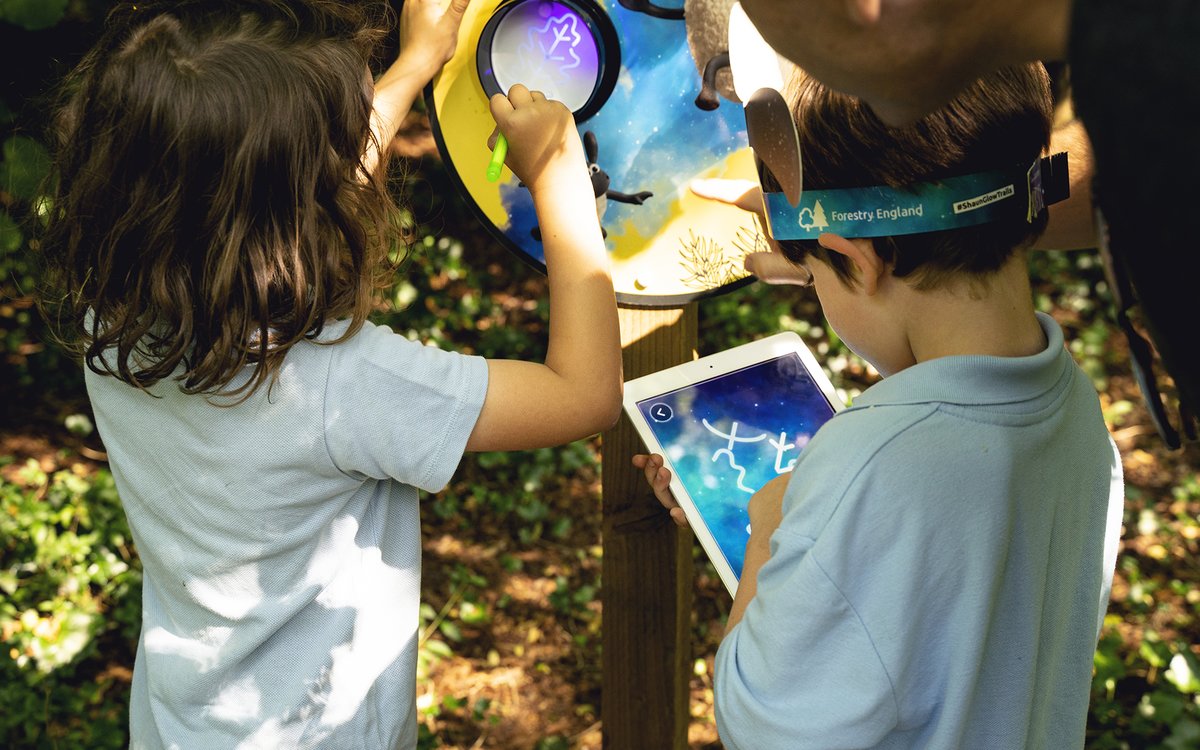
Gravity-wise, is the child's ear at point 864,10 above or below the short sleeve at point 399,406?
above

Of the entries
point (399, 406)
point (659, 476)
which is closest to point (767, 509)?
point (659, 476)

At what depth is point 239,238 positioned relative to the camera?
1251mm

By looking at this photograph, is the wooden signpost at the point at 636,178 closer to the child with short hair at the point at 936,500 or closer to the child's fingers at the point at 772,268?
the child's fingers at the point at 772,268

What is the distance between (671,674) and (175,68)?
1.27 metres

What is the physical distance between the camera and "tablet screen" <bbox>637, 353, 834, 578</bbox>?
153cm

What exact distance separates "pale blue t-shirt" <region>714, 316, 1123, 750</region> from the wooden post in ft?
1.92

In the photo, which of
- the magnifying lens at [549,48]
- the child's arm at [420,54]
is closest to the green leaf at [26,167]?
the child's arm at [420,54]

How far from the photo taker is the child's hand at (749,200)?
4.98 ft

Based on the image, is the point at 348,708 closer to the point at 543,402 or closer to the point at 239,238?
the point at 543,402

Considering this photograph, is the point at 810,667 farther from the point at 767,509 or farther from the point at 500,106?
the point at 500,106

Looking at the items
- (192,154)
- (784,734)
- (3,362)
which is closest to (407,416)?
(192,154)

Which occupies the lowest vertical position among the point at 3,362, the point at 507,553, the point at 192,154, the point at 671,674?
the point at 507,553

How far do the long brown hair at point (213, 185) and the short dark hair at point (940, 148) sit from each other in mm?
588

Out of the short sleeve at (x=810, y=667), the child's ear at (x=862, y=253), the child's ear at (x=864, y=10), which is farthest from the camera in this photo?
the child's ear at (x=862, y=253)
